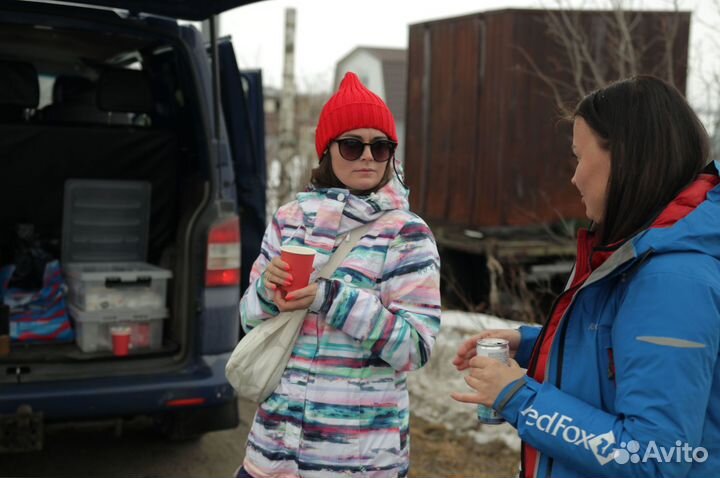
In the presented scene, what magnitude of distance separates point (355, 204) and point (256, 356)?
0.48 m

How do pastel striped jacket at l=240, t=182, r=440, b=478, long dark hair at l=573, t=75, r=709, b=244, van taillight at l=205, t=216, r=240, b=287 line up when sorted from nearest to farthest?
long dark hair at l=573, t=75, r=709, b=244
pastel striped jacket at l=240, t=182, r=440, b=478
van taillight at l=205, t=216, r=240, b=287

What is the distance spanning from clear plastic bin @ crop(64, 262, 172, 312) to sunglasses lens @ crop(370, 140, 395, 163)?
2.21 m

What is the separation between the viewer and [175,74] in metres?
4.38

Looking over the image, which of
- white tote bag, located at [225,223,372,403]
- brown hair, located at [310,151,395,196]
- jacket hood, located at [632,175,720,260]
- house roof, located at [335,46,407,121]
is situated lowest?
white tote bag, located at [225,223,372,403]

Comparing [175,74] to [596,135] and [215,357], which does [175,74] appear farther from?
[596,135]

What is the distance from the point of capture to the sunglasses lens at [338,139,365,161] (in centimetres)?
225

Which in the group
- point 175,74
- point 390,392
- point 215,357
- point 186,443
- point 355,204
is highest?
point 175,74

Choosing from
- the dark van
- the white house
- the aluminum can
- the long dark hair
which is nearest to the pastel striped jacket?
the aluminum can

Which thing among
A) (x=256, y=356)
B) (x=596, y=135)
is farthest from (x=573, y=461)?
(x=256, y=356)

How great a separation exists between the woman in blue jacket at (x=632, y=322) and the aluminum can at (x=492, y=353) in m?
0.03

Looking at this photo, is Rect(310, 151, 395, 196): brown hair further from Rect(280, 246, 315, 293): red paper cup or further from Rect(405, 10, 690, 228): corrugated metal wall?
Rect(405, 10, 690, 228): corrugated metal wall

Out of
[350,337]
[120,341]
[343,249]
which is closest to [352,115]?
[343,249]

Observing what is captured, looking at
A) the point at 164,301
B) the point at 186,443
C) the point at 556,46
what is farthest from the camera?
the point at 556,46

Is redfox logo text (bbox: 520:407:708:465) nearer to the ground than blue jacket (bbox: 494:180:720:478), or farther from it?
nearer to the ground
